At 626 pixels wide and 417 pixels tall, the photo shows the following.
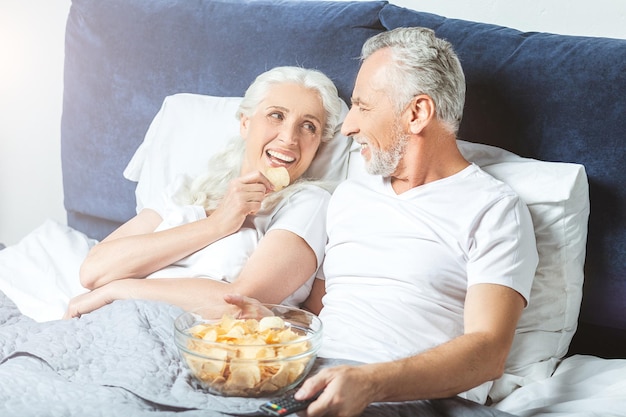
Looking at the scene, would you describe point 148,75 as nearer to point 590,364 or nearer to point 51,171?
point 51,171

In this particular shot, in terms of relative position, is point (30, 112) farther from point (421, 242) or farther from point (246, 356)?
point (246, 356)

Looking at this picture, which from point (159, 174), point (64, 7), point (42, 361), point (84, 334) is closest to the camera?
point (42, 361)

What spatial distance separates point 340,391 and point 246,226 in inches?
31.0

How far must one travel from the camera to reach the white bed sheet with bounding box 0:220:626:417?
1546 millimetres

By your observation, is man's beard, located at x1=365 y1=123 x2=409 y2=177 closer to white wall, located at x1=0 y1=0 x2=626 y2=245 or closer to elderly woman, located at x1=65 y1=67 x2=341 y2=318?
elderly woman, located at x1=65 y1=67 x2=341 y2=318

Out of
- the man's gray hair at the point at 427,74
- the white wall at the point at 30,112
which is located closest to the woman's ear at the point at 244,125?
the man's gray hair at the point at 427,74

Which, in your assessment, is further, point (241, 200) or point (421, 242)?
point (241, 200)

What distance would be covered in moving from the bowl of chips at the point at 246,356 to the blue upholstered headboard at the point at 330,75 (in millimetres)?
749

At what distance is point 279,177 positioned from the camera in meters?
1.94

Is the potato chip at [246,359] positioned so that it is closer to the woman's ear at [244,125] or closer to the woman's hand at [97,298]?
the woman's hand at [97,298]

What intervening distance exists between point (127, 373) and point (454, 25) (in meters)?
1.15

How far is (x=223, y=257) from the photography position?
1888 mm

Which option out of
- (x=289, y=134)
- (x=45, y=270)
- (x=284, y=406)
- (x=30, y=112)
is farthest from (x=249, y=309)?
(x=30, y=112)

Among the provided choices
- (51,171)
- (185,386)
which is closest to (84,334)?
(185,386)
